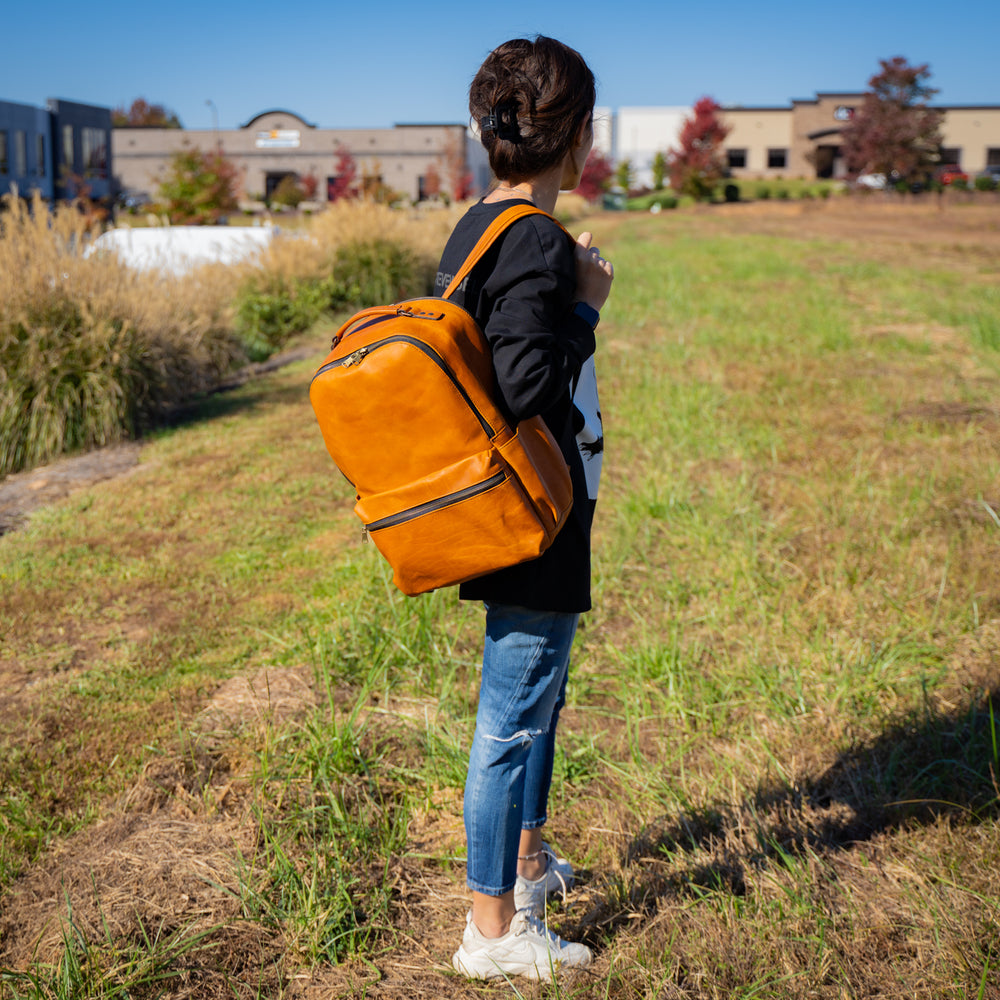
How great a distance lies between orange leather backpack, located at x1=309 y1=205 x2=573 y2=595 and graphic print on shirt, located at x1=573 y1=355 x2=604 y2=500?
0.56ft

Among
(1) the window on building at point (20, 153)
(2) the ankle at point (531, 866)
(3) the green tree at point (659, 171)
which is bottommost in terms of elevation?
(2) the ankle at point (531, 866)

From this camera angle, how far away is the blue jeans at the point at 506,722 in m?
1.67

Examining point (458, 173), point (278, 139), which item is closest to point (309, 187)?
point (278, 139)

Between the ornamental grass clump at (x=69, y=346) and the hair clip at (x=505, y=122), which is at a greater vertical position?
the hair clip at (x=505, y=122)

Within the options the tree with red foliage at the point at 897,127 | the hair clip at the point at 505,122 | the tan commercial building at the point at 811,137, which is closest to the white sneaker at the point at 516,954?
the hair clip at the point at 505,122

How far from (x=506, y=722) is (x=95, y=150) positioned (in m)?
58.9

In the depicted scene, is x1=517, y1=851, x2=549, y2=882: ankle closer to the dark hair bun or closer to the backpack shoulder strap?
the backpack shoulder strap

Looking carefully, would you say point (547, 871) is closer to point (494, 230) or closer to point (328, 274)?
point (494, 230)

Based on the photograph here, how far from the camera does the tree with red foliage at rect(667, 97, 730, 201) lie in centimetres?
4906

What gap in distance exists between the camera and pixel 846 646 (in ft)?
10.4

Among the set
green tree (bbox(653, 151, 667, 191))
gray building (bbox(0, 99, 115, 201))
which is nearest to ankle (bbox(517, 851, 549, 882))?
gray building (bbox(0, 99, 115, 201))

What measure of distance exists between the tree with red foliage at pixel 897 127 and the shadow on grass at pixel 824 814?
1754 inches

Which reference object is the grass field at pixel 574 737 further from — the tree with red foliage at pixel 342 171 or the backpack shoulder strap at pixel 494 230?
the tree with red foliage at pixel 342 171

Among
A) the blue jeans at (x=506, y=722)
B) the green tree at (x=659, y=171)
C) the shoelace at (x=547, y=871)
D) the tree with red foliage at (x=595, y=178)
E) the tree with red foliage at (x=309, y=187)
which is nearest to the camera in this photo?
the blue jeans at (x=506, y=722)
